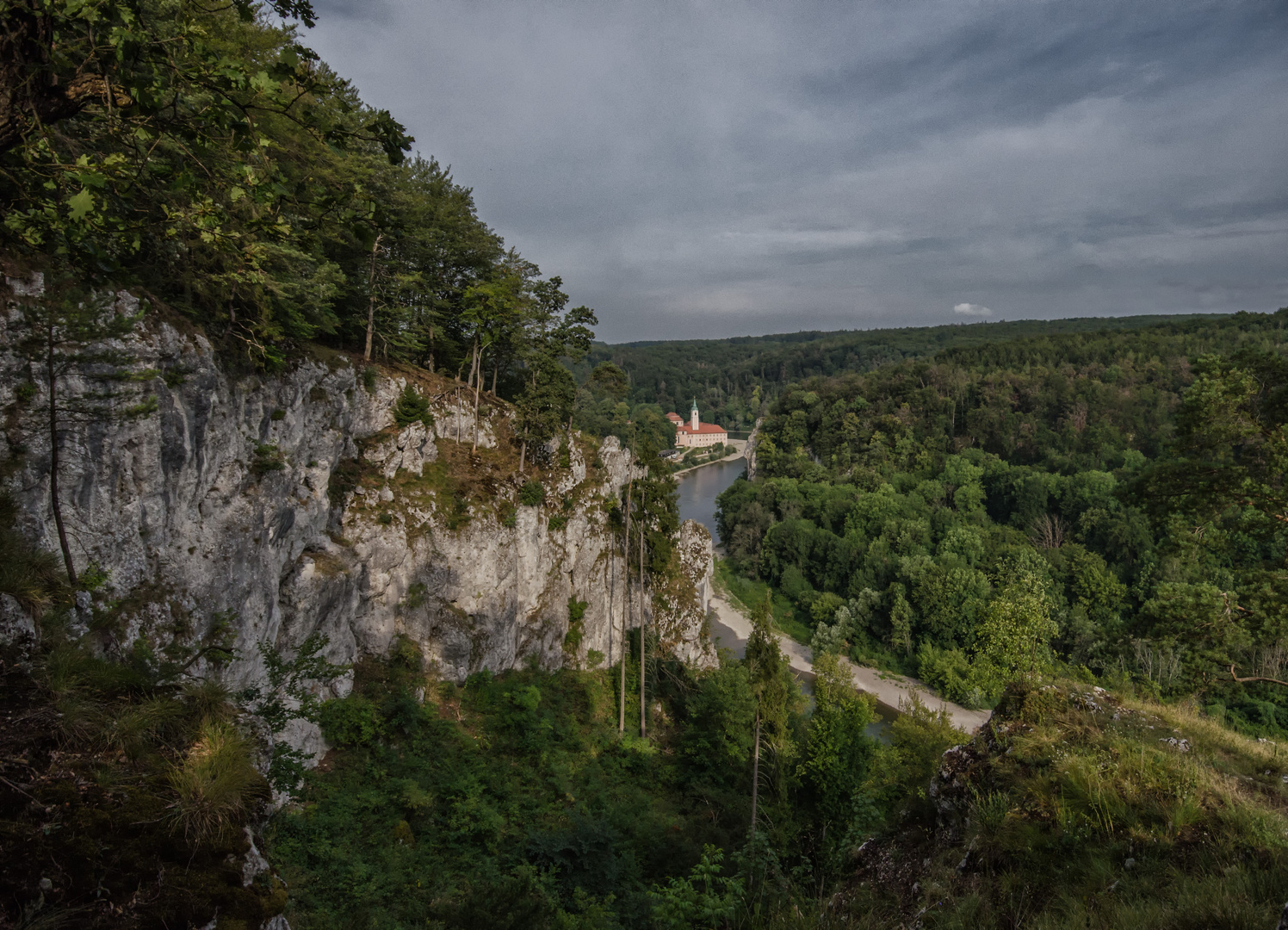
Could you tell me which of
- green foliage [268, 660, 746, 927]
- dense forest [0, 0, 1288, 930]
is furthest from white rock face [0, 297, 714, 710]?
green foliage [268, 660, 746, 927]

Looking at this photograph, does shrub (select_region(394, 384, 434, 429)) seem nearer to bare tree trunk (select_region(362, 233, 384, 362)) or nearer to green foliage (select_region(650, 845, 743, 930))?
bare tree trunk (select_region(362, 233, 384, 362))

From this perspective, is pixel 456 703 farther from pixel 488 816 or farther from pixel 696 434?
pixel 696 434

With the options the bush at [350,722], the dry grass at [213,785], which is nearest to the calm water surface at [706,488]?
the bush at [350,722]

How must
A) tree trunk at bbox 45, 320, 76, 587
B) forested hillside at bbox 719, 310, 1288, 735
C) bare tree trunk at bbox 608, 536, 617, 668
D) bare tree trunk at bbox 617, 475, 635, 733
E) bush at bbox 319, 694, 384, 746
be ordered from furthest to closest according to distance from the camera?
bare tree trunk at bbox 608, 536, 617, 668
bare tree trunk at bbox 617, 475, 635, 733
bush at bbox 319, 694, 384, 746
forested hillside at bbox 719, 310, 1288, 735
tree trunk at bbox 45, 320, 76, 587

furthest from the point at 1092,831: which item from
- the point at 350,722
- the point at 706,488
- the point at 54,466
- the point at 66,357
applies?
the point at 706,488

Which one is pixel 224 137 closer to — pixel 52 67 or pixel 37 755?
pixel 52 67

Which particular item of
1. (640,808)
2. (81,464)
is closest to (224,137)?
(81,464)
